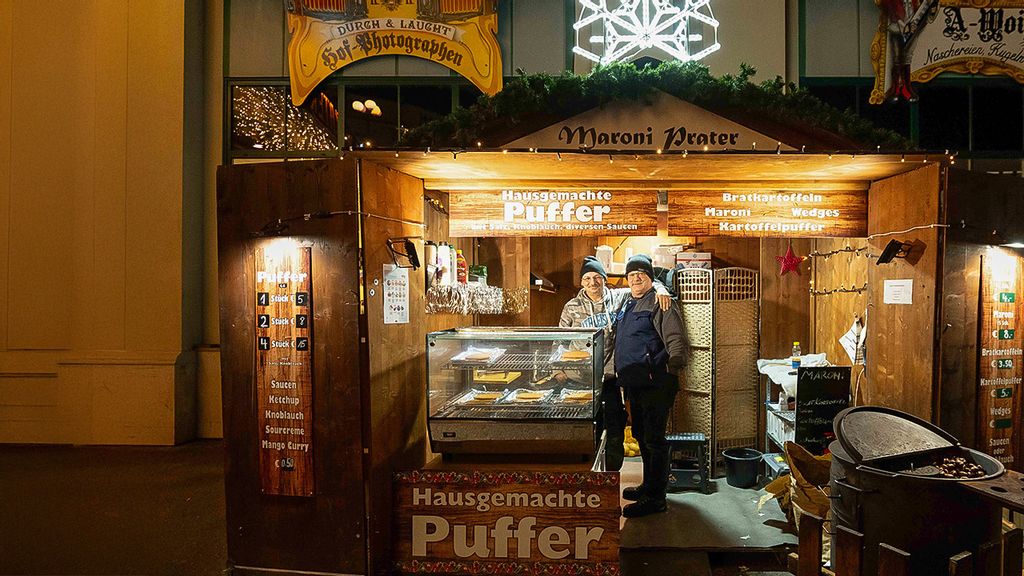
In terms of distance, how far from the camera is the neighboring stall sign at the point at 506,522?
4.18m

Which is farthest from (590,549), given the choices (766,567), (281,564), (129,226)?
(129,226)

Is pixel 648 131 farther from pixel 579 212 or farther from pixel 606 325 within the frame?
pixel 606 325

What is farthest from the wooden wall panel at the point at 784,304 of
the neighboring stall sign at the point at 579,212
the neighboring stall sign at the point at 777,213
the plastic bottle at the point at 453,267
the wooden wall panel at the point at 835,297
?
the plastic bottle at the point at 453,267

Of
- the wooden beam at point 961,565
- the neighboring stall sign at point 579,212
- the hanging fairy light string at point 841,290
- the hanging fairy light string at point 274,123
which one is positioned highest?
the hanging fairy light string at point 274,123

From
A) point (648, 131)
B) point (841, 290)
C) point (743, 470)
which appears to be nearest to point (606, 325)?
point (743, 470)

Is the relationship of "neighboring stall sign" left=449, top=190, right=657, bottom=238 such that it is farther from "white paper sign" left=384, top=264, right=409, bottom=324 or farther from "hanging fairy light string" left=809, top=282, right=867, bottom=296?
"hanging fairy light string" left=809, top=282, right=867, bottom=296

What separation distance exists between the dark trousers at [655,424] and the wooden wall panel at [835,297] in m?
2.27

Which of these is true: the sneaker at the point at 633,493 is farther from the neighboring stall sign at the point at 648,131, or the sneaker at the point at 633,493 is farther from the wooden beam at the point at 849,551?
the neighboring stall sign at the point at 648,131

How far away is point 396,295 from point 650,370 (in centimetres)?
247

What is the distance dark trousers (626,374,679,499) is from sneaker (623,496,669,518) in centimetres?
6

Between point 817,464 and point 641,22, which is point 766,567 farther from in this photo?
point 641,22

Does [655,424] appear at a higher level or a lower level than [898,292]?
lower

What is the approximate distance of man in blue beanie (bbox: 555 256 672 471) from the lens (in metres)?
5.91

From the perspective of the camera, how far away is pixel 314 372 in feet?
13.5
